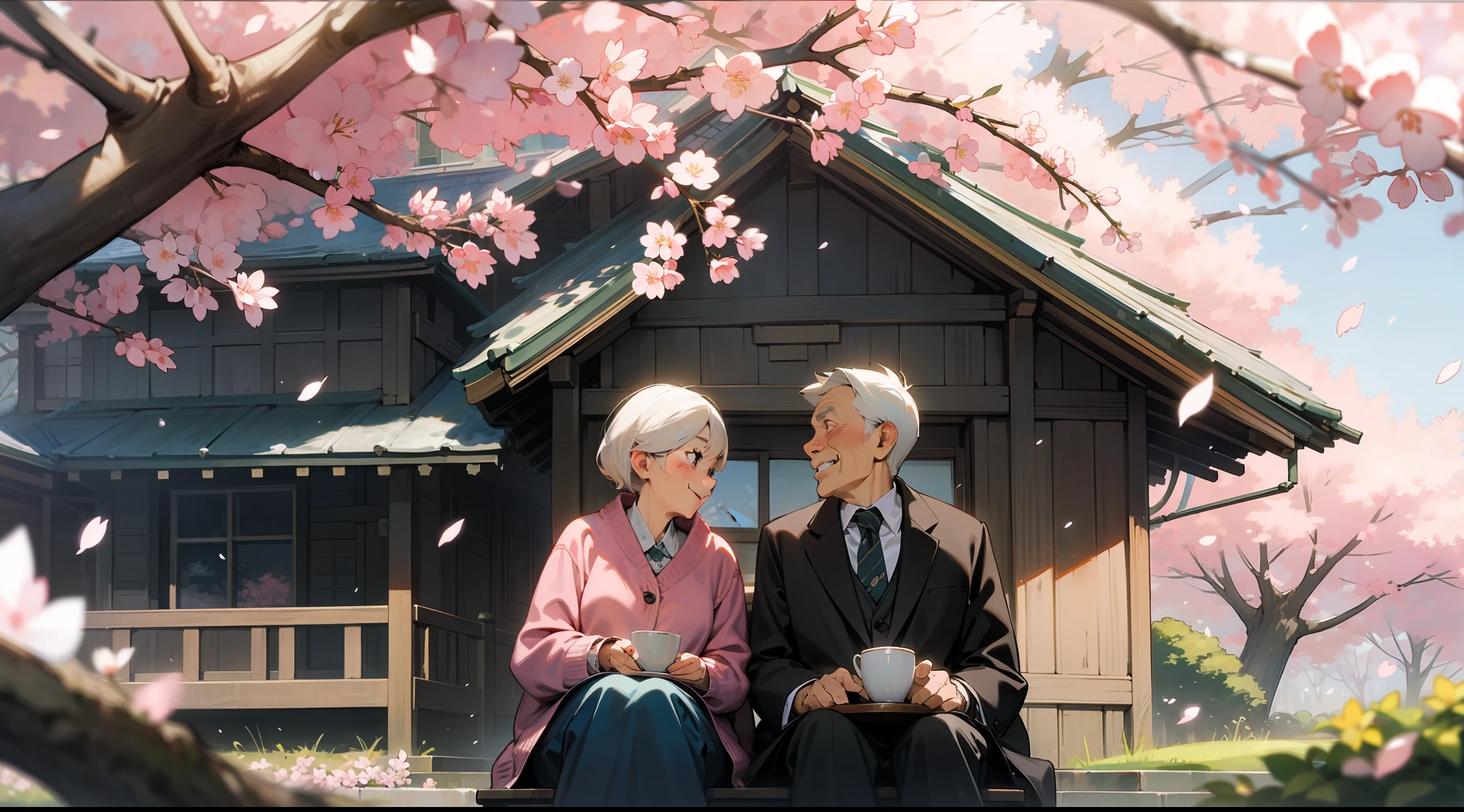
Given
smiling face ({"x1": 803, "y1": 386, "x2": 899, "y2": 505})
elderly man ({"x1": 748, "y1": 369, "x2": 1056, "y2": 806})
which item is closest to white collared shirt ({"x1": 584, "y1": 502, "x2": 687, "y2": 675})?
elderly man ({"x1": 748, "y1": 369, "x2": 1056, "y2": 806})

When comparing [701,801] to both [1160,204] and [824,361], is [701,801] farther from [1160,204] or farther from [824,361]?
[1160,204]

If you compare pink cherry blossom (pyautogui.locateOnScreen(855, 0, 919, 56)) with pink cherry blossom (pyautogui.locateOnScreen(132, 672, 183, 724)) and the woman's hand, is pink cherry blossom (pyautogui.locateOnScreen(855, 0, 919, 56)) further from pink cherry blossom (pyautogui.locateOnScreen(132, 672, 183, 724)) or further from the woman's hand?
pink cherry blossom (pyautogui.locateOnScreen(132, 672, 183, 724))

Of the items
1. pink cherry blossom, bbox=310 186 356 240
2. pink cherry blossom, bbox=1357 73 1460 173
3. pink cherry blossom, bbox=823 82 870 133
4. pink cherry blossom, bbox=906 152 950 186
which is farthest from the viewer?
pink cherry blossom, bbox=906 152 950 186

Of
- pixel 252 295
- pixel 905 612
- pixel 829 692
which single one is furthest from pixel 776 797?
pixel 252 295

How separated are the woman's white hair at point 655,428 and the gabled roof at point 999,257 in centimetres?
191

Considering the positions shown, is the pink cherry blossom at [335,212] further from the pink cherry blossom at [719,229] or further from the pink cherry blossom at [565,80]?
the pink cherry blossom at [719,229]

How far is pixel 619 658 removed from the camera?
3.30 meters

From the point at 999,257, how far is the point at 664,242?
173cm

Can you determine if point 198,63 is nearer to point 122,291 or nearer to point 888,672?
point 122,291

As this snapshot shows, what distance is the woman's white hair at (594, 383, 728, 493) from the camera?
3588 mm

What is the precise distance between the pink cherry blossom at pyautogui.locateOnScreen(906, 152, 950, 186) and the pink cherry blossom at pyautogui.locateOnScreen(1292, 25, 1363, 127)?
3292 millimetres

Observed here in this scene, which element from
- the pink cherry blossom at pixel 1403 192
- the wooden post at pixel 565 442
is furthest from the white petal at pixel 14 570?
the wooden post at pixel 565 442

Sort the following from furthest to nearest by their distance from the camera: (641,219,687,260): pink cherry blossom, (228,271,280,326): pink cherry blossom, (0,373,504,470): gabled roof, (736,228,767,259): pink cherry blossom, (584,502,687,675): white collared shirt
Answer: (0,373,504,470): gabled roof, (641,219,687,260): pink cherry blossom, (736,228,767,259): pink cherry blossom, (228,271,280,326): pink cherry blossom, (584,502,687,675): white collared shirt

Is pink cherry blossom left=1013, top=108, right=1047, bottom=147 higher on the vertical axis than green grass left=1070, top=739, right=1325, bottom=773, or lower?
higher
